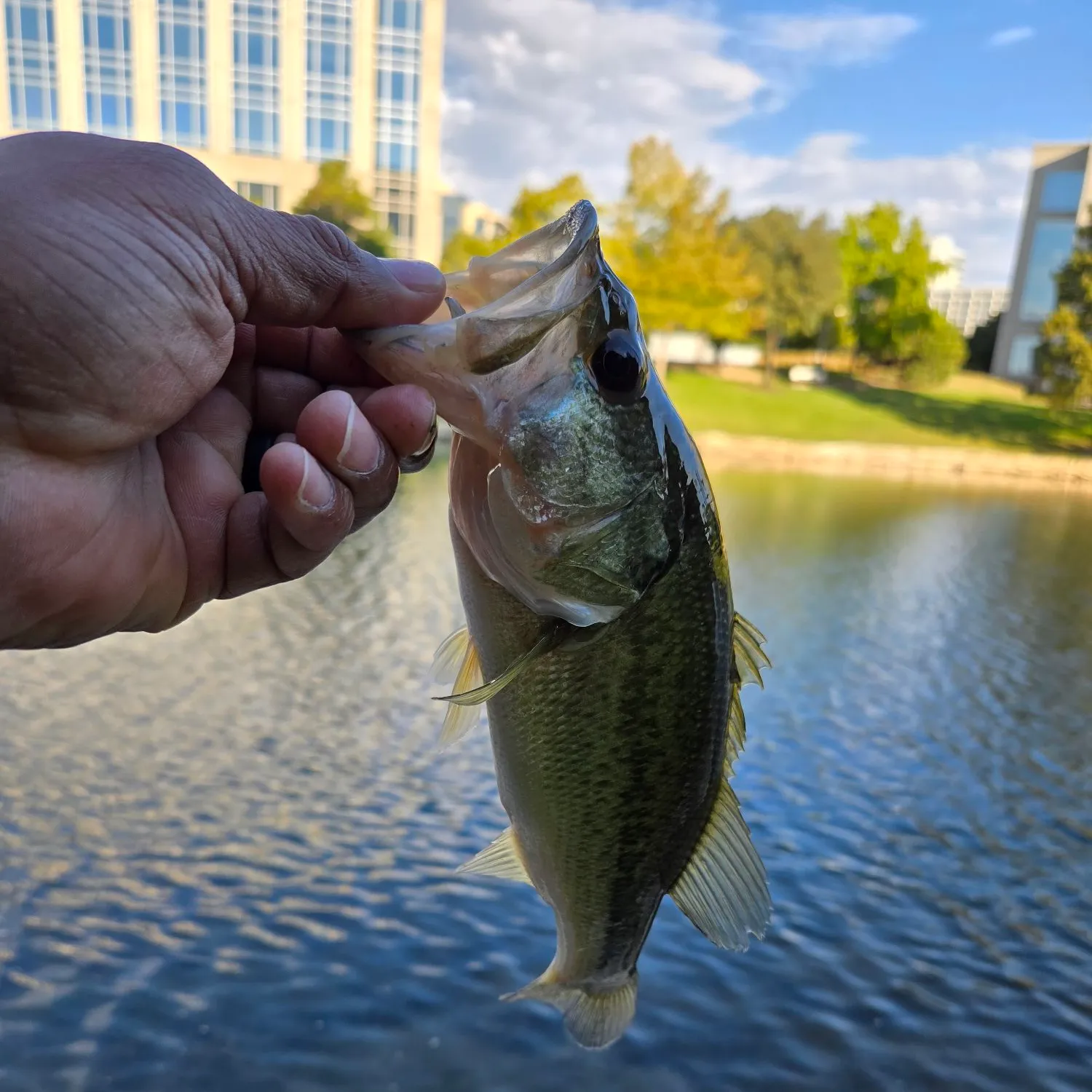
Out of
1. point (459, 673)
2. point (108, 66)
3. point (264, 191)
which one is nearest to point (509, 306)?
point (459, 673)

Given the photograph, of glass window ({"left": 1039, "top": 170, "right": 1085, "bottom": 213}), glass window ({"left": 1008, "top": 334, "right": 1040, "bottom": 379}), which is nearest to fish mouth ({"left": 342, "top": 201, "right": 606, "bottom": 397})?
glass window ({"left": 1008, "top": 334, "right": 1040, "bottom": 379})

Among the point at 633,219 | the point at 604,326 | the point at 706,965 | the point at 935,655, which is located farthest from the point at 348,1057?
the point at 633,219

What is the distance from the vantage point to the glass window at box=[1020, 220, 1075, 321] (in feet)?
194

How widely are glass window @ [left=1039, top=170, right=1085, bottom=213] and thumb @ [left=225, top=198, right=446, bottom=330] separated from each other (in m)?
68.0

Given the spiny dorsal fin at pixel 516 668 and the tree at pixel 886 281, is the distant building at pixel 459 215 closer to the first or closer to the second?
the tree at pixel 886 281

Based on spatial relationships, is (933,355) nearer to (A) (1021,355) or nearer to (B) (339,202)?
(A) (1021,355)

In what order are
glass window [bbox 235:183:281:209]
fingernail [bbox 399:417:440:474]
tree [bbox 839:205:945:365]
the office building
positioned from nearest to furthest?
fingernail [bbox 399:417:440:474]
the office building
glass window [bbox 235:183:281:209]
tree [bbox 839:205:945:365]

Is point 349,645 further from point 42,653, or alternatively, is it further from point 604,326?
point 604,326

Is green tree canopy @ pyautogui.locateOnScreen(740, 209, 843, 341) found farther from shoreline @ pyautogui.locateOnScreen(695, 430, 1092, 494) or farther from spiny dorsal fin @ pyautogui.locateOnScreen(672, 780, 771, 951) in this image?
spiny dorsal fin @ pyautogui.locateOnScreen(672, 780, 771, 951)

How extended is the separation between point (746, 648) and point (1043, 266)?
6826 cm

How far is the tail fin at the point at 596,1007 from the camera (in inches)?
103

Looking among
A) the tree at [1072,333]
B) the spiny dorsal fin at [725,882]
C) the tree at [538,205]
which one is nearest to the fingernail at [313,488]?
the spiny dorsal fin at [725,882]

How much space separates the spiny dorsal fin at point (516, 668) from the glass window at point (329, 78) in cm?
5499

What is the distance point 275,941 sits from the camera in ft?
20.4
